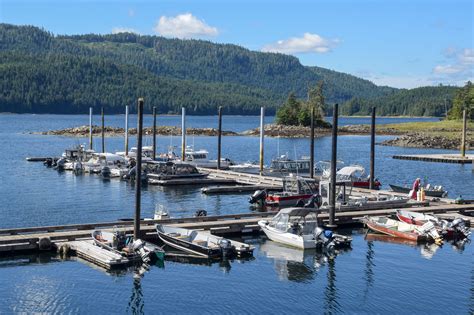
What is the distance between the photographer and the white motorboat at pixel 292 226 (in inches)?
1511

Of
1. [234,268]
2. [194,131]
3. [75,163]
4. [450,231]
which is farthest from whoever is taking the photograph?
[194,131]

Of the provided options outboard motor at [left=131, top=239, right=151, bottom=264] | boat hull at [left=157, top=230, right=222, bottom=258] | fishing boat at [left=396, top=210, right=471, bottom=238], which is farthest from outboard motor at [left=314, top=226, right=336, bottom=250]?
outboard motor at [left=131, top=239, right=151, bottom=264]

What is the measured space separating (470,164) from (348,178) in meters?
46.1

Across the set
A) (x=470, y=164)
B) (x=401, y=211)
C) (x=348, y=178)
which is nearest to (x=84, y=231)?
(x=401, y=211)

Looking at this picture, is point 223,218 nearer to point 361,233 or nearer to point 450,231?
point 361,233

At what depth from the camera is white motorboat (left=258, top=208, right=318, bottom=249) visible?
126 ft

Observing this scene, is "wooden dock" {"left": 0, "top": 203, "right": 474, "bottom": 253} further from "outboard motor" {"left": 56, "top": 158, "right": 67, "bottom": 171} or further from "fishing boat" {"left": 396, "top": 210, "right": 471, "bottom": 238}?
"outboard motor" {"left": 56, "top": 158, "right": 67, "bottom": 171}

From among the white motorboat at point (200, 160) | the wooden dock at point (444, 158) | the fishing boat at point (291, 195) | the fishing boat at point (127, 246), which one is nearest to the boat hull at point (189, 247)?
the fishing boat at point (127, 246)

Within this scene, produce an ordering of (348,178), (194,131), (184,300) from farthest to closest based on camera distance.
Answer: (194,131) < (348,178) < (184,300)

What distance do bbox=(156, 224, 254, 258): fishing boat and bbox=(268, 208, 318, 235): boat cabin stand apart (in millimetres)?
Answer: 3590

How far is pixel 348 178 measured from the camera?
191 ft

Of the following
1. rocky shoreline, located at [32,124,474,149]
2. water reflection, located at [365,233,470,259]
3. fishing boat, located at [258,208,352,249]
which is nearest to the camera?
fishing boat, located at [258,208,352,249]

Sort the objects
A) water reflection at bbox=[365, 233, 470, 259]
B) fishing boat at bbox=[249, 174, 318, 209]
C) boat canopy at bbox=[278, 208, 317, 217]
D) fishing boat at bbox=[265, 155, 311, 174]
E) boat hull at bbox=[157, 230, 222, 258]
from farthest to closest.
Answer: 1. fishing boat at bbox=[265, 155, 311, 174]
2. fishing boat at bbox=[249, 174, 318, 209]
3. boat canopy at bbox=[278, 208, 317, 217]
4. water reflection at bbox=[365, 233, 470, 259]
5. boat hull at bbox=[157, 230, 222, 258]

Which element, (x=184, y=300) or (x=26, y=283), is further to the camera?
(x=26, y=283)
